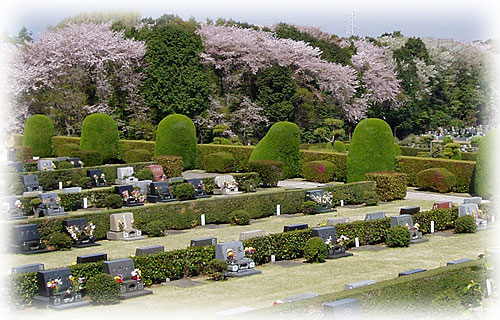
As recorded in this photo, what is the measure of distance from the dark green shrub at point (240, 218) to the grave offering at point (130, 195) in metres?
6.16

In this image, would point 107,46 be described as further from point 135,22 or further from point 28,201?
point 28,201

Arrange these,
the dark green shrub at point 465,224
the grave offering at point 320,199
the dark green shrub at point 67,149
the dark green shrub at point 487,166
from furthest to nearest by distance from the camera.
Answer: the dark green shrub at point 67,149 → the dark green shrub at point 487,166 → the grave offering at point 320,199 → the dark green shrub at point 465,224

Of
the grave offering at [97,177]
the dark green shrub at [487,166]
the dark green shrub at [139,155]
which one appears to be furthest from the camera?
the dark green shrub at [139,155]

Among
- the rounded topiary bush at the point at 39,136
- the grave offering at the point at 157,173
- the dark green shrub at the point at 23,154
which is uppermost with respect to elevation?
the rounded topiary bush at the point at 39,136

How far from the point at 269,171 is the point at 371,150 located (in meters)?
5.65

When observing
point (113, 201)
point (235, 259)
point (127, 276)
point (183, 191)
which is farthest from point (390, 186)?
point (127, 276)

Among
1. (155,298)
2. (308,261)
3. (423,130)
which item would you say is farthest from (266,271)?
(423,130)

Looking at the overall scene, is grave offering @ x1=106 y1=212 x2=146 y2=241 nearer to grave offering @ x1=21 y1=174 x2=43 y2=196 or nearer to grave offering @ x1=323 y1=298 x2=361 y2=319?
grave offering @ x1=21 y1=174 x2=43 y2=196

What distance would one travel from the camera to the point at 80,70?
192 feet

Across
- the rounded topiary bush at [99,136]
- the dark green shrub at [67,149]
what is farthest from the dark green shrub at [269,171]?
the dark green shrub at [67,149]

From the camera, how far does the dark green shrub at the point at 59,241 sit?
946 inches

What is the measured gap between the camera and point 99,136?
47094 millimetres

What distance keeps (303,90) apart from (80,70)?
19199mm

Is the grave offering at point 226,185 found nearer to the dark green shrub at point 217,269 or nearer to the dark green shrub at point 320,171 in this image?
the dark green shrub at point 320,171
